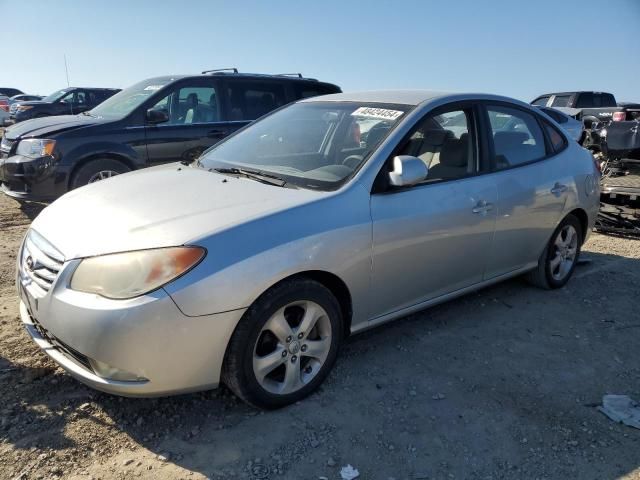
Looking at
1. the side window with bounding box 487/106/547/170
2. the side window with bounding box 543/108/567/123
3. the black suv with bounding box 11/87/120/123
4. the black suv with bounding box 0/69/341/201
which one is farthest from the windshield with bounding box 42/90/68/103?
the side window with bounding box 487/106/547/170

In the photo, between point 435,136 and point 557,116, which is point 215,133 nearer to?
point 435,136

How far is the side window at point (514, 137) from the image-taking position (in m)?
3.90

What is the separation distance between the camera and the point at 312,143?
11.9 feet

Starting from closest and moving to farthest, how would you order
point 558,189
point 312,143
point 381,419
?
point 381,419, point 312,143, point 558,189

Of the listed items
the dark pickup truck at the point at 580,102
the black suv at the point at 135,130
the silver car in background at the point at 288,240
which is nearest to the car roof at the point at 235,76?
the black suv at the point at 135,130

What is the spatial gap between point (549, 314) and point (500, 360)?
3.34 feet

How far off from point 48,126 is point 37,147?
0.43 m

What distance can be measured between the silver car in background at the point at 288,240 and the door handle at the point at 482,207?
2 centimetres

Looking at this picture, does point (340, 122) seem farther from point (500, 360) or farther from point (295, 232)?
point (500, 360)

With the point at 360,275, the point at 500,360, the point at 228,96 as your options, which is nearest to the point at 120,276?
the point at 360,275

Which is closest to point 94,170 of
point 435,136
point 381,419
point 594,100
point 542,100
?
point 435,136

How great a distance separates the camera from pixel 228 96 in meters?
7.33

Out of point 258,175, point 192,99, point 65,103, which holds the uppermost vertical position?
point 65,103

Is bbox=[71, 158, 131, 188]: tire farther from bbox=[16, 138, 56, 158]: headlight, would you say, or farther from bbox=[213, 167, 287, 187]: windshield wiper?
bbox=[213, 167, 287, 187]: windshield wiper
